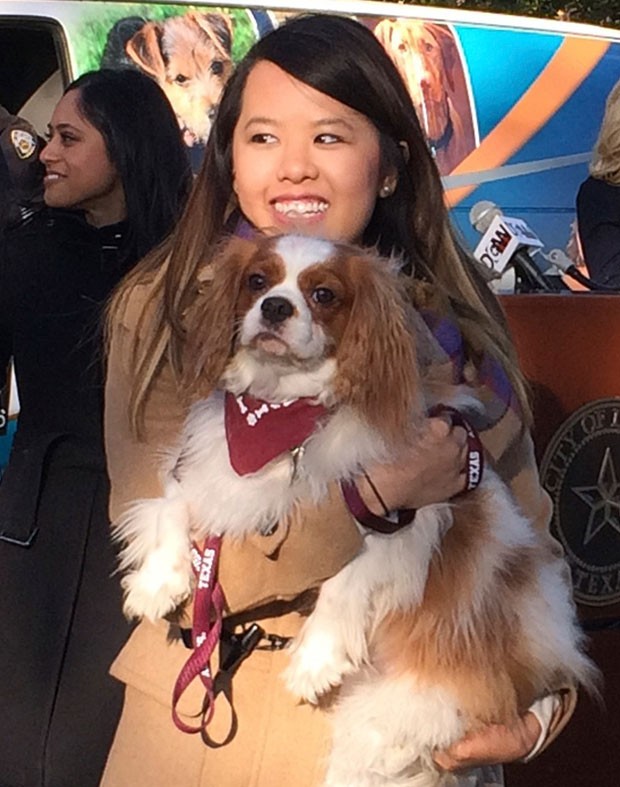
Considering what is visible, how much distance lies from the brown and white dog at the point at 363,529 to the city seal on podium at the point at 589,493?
104 cm

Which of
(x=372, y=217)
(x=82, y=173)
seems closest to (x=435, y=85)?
(x=82, y=173)

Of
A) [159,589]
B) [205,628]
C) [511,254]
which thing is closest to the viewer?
[205,628]

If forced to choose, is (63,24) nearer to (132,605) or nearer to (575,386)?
(575,386)

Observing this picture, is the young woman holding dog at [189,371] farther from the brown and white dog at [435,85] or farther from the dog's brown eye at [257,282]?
the brown and white dog at [435,85]

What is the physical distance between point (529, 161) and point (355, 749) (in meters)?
5.40

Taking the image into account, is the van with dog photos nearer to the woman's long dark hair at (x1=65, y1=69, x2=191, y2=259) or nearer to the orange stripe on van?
the orange stripe on van

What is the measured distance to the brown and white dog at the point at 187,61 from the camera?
20.0ft

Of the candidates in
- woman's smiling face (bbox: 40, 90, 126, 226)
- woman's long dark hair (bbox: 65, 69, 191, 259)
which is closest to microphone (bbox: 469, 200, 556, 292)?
woman's long dark hair (bbox: 65, 69, 191, 259)

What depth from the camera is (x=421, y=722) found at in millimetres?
2318

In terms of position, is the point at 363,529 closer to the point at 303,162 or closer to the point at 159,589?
the point at 159,589

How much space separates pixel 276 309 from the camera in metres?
2.21

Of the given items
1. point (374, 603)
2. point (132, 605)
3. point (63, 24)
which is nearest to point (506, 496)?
point (374, 603)

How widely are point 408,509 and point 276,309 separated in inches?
15.7

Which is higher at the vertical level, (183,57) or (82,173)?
(82,173)
